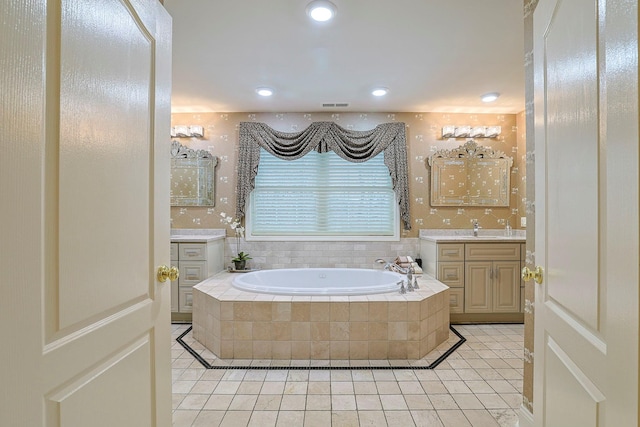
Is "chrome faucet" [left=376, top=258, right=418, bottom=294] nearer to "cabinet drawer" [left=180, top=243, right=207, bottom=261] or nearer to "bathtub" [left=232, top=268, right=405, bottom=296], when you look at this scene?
"bathtub" [left=232, top=268, right=405, bottom=296]

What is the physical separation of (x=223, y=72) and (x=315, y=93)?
3.14ft

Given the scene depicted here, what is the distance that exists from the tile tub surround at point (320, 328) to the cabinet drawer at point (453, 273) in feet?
3.28

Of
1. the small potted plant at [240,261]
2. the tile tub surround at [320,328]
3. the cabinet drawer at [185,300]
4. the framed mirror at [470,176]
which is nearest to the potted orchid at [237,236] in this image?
the small potted plant at [240,261]

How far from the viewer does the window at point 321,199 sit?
4.01m

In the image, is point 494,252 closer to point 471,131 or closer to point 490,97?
point 471,131

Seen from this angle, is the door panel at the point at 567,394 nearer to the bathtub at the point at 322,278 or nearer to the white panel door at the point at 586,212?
the white panel door at the point at 586,212

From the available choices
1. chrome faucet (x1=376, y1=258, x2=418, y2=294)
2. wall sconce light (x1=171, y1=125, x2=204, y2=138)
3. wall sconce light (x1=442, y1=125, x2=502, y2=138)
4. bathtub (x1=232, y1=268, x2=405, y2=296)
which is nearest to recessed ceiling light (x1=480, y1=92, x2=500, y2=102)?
wall sconce light (x1=442, y1=125, x2=502, y2=138)

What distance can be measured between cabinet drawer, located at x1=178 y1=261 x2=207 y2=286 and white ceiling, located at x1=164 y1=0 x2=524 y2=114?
6.01 ft

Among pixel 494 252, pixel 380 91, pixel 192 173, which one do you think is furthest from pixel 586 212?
pixel 192 173

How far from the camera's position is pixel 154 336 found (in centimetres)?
111

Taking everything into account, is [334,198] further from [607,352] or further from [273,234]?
[607,352]

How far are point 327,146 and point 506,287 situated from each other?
2.57 m

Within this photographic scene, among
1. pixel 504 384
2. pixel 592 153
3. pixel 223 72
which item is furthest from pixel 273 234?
pixel 592 153

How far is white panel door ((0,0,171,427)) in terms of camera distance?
575 millimetres
